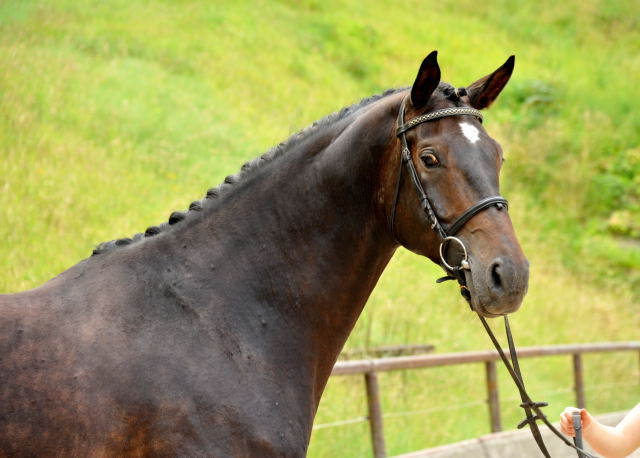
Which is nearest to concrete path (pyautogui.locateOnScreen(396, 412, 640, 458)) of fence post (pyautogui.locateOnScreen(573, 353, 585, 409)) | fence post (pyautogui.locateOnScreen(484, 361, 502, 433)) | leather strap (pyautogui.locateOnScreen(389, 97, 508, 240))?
fence post (pyautogui.locateOnScreen(484, 361, 502, 433))

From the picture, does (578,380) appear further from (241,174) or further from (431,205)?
(241,174)

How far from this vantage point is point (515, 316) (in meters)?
12.0

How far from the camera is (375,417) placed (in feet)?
18.7

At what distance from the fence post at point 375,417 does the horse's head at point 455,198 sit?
319 cm

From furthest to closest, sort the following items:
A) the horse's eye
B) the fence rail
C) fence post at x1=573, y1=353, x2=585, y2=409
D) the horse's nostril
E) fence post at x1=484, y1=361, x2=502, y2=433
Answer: fence post at x1=573, y1=353, x2=585, y2=409 < fence post at x1=484, y1=361, x2=502, y2=433 < the fence rail < the horse's eye < the horse's nostril

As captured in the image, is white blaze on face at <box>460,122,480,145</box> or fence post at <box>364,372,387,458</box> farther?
fence post at <box>364,372,387,458</box>

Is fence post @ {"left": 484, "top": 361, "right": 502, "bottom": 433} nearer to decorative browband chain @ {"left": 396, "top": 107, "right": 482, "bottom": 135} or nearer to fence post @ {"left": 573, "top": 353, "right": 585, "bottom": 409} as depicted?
fence post @ {"left": 573, "top": 353, "right": 585, "bottom": 409}

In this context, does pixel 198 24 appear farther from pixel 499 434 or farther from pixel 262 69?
pixel 499 434

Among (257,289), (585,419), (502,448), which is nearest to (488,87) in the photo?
(257,289)

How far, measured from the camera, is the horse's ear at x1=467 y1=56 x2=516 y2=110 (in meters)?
2.80

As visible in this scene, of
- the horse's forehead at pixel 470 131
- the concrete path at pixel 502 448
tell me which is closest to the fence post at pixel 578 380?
the concrete path at pixel 502 448

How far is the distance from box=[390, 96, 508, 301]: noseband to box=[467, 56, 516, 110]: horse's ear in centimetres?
13

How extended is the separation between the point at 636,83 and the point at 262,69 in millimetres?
11564

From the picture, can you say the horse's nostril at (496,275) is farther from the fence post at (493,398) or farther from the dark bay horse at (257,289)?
the fence post at (493,398)
